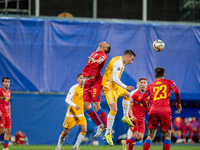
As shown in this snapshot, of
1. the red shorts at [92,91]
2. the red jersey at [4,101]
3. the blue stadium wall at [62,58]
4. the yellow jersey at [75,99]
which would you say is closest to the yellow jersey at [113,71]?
the red shorts at [92,91]

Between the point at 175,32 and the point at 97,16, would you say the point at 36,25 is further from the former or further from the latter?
the point at 175,32

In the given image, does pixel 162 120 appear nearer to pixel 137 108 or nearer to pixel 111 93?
pixel 111 93

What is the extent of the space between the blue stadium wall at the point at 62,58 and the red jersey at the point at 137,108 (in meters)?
5.68

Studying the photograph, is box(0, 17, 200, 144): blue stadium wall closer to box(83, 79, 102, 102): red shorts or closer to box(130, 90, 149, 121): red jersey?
box(130, 90, 149, 121): red jersey

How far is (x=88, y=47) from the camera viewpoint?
1633cm

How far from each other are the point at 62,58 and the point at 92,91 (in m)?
8.04

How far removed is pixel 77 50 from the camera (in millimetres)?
16250

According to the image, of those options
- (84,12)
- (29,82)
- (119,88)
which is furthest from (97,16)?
(119,88)

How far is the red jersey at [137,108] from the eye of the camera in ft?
33.2

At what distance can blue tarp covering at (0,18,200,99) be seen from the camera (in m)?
15.8

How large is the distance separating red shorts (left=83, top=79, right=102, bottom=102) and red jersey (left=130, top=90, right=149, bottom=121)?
198 cm

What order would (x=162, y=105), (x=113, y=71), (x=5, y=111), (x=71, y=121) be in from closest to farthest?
(x=162, y=105) → (x=113, y=71) → (x=71, y=121) → (x=5, y=111)

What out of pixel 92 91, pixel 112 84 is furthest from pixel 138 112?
pixel 92 91

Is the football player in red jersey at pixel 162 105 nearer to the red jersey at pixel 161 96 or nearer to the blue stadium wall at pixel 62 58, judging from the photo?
the red jersey at pixel 161 96
